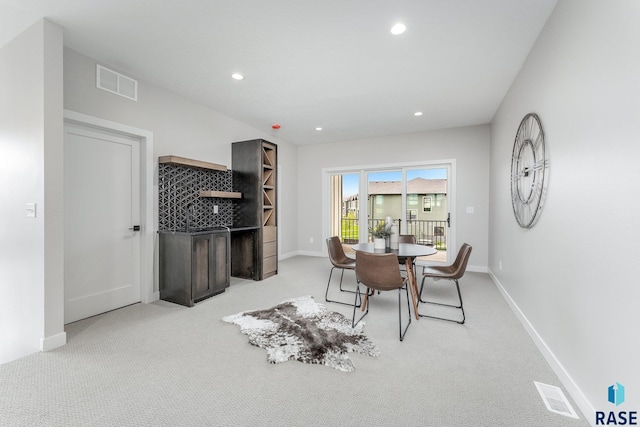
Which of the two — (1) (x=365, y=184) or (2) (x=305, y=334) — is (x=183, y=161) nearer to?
(2) (x=305, y=334)

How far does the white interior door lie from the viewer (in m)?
2.83

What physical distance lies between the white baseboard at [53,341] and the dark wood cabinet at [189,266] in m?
1.14

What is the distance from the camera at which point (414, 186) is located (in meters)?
5.80

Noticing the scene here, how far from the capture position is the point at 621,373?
1317 mm

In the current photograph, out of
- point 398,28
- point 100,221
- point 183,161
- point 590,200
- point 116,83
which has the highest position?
point 398,28

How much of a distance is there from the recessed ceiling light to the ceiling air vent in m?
3.02

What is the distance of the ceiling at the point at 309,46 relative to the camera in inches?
85.5

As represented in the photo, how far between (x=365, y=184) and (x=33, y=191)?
533 cm

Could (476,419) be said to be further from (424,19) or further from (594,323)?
(424,19)

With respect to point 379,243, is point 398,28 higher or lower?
higher

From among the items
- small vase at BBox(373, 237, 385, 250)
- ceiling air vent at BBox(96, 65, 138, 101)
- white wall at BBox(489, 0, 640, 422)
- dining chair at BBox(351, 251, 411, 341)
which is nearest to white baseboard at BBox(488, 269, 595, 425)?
white wall at BBox(489, 0, 640, 422)

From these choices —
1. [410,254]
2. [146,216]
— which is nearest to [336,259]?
[410,254]

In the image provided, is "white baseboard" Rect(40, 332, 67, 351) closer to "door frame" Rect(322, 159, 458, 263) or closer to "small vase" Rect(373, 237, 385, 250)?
"small vase" Rect(373, 237, 385, 250)

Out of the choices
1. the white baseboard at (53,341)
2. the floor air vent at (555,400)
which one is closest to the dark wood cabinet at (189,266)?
the white baseboard at (53,341)
